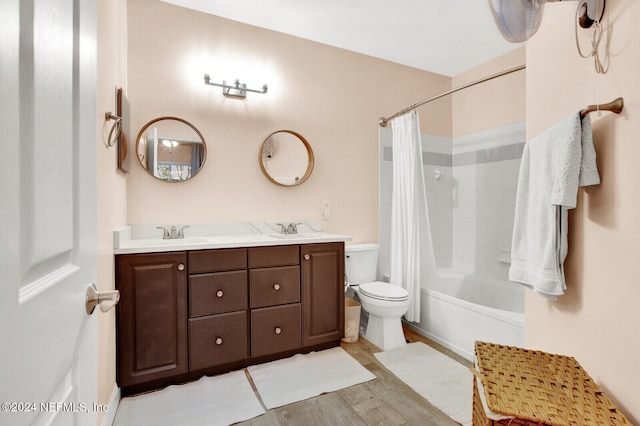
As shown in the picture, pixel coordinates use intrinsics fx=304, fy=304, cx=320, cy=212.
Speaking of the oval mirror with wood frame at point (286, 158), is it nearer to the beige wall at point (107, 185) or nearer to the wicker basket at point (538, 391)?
the beige wall at point (107, 185)

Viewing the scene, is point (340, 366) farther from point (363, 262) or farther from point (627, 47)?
point (627, 47)

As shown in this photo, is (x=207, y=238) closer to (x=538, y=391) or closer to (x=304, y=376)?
(x=304, y=376)

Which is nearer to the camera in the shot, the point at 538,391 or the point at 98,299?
the point at 98,299

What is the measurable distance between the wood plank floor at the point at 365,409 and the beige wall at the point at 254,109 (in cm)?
147

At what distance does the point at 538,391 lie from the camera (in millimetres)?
882

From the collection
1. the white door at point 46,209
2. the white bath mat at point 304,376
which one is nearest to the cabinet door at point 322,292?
the white bath mat at point 304,376

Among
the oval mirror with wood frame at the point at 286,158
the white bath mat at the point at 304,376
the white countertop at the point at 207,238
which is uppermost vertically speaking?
the oval mirror with wood frame at the point at 286,158

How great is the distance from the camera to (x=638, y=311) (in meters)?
0.87

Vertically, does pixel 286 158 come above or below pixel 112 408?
above

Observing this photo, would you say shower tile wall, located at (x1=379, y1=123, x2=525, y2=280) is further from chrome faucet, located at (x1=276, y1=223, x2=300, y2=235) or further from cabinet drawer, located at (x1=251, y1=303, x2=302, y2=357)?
cabinet drawer, located at (x1=251, y1=303, x2=302, y2=357)

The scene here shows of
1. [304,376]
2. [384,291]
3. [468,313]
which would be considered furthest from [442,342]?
[304,376]

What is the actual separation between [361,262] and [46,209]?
103 inches

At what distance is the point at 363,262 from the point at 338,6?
2163 millimetres

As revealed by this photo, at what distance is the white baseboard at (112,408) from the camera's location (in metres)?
1.53
